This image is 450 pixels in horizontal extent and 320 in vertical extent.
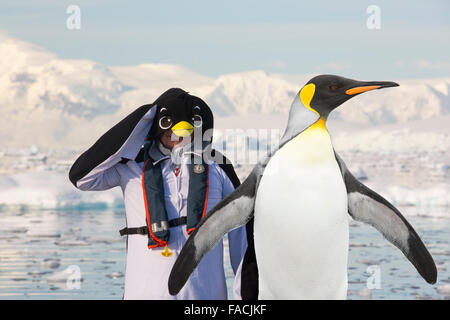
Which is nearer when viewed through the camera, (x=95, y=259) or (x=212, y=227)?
(x=212, y=227)

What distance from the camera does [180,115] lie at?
215cm

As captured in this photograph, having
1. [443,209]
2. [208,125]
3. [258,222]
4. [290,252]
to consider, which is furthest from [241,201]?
[443,209]

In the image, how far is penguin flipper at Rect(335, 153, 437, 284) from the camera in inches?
80.9

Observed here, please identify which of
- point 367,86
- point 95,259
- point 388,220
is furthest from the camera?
point 95,259

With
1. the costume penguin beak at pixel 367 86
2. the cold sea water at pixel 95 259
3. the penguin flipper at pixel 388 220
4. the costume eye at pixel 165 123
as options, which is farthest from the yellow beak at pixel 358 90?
the cold sea water at pixel 95 259

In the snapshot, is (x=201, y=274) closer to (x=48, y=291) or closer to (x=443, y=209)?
(x=48, y=291)

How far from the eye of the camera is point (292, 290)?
201 centimetres

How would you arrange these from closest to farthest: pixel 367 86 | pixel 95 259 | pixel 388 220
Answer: pixel 367 86
pixel 388 220
pixel 95 259

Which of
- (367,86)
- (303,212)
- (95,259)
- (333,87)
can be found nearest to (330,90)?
(333,87)

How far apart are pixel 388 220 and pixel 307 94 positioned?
54 cm

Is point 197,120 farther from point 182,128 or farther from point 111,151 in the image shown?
point 111,151

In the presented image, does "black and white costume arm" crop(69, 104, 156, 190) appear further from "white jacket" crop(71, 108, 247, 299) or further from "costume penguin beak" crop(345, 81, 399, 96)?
"costume penguin beak" crop(345, 81, 399, 96)

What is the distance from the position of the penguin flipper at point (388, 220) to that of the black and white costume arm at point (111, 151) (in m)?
0.73

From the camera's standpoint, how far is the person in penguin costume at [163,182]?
2080mm
